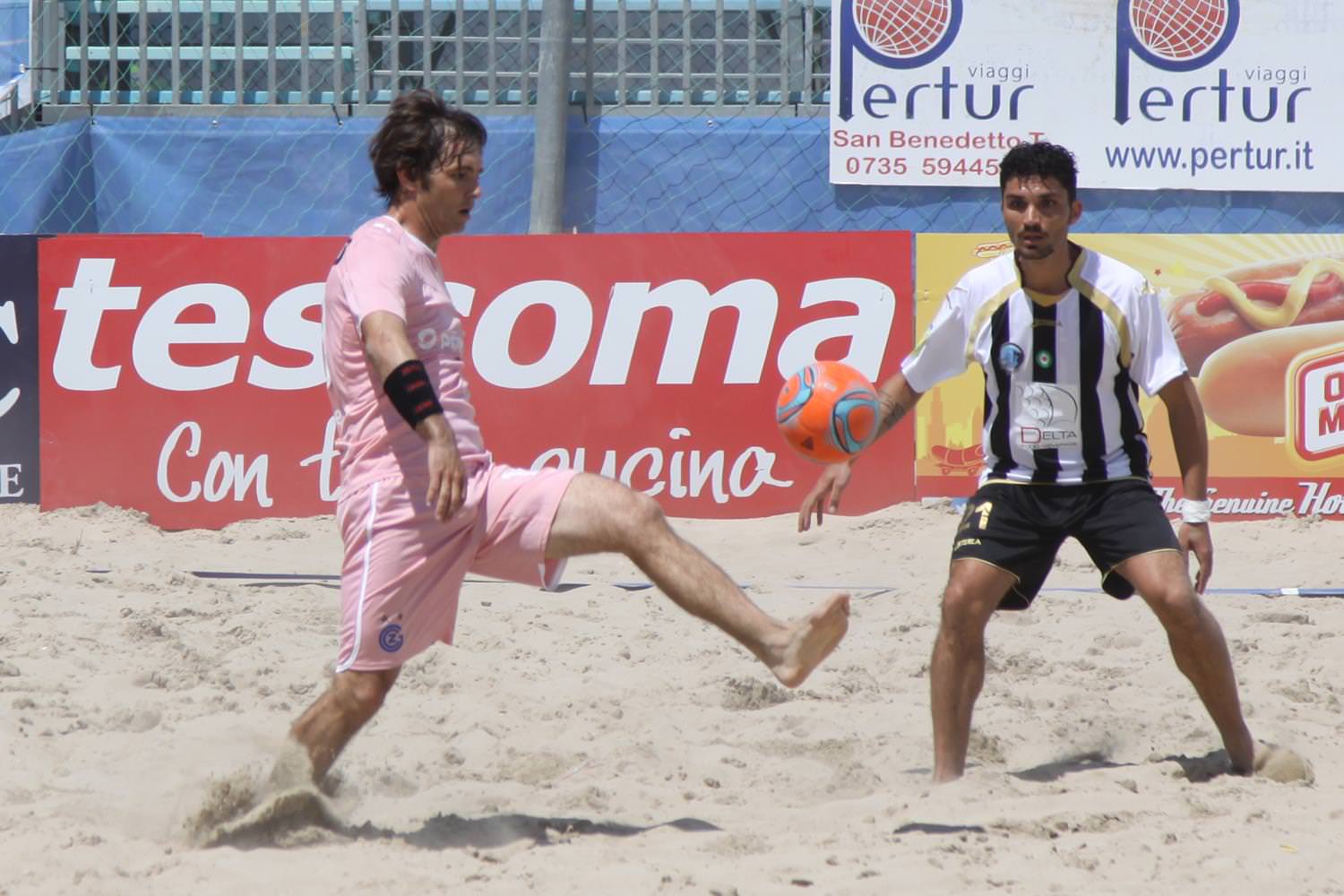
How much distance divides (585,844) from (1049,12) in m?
7.12

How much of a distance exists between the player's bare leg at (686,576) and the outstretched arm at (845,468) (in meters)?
0.56

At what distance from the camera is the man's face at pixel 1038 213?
13.5ft

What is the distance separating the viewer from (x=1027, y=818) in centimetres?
379

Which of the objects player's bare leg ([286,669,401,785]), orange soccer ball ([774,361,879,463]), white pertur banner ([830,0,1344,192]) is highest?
white pertur banner ([830,0,1344,192])

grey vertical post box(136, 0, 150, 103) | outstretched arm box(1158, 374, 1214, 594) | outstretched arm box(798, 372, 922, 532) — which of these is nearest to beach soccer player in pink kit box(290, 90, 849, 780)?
outstretched arm box(798, 372, 922, 532)

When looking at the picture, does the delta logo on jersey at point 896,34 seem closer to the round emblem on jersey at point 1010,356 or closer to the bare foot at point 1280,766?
the round emblem on jersey at point 1010,356

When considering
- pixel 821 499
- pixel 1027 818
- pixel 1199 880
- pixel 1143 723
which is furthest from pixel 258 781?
pixel 1143 723

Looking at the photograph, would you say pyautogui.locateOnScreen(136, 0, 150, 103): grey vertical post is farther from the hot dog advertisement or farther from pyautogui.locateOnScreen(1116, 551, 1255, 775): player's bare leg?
pyautogui.locateOnScreen(1116, 551, 1255, 775): player's bare leg

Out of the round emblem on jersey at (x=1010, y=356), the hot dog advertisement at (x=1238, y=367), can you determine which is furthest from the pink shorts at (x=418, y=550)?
the hot dog advertisement at (x=1238, y=367)

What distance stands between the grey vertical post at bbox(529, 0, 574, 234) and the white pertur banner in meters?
1.59

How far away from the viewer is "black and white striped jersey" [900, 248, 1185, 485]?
4168 mm

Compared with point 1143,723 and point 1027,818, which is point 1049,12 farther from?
point 1027,818

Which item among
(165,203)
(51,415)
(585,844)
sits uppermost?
(165,203)

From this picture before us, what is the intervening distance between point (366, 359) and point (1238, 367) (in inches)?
232
